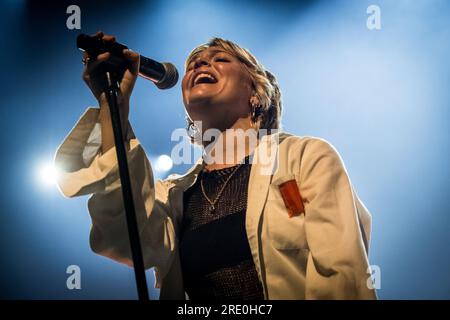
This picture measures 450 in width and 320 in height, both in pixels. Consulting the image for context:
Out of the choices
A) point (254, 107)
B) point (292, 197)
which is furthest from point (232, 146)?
point (292, 197)

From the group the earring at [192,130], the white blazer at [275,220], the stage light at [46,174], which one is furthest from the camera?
the stage light at [46,174]

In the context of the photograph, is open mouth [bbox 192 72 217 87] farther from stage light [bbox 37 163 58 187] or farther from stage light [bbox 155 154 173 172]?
stage light [bbox 37 163 58 187]

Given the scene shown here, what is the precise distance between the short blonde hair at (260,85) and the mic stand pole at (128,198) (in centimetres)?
69

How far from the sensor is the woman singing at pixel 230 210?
3.72 feet

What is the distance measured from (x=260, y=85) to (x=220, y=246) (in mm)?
671

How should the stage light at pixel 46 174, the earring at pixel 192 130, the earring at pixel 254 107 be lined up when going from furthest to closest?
the stage light at pixel 46 174
the earring at pixel 192 130
the earring at pixel 254 107

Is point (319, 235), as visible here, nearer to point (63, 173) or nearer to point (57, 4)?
point (63, 173)

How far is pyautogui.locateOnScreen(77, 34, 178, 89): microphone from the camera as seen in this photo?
1.10m

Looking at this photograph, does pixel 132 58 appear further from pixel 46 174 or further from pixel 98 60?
pixel 46 174

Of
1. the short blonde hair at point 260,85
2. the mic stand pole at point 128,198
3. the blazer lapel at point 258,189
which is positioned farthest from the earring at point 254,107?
the mic stand pole at point 128,198

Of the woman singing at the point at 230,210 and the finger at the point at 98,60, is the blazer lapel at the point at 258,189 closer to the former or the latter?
the woman singing at the point at 230,210

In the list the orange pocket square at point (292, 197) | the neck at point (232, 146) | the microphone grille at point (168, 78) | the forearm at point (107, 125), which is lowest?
the orange pocket square at point (292, 197)

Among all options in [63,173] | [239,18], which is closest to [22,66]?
[239,18]

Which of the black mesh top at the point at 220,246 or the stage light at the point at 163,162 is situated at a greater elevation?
the stage light at the point at 163,162
